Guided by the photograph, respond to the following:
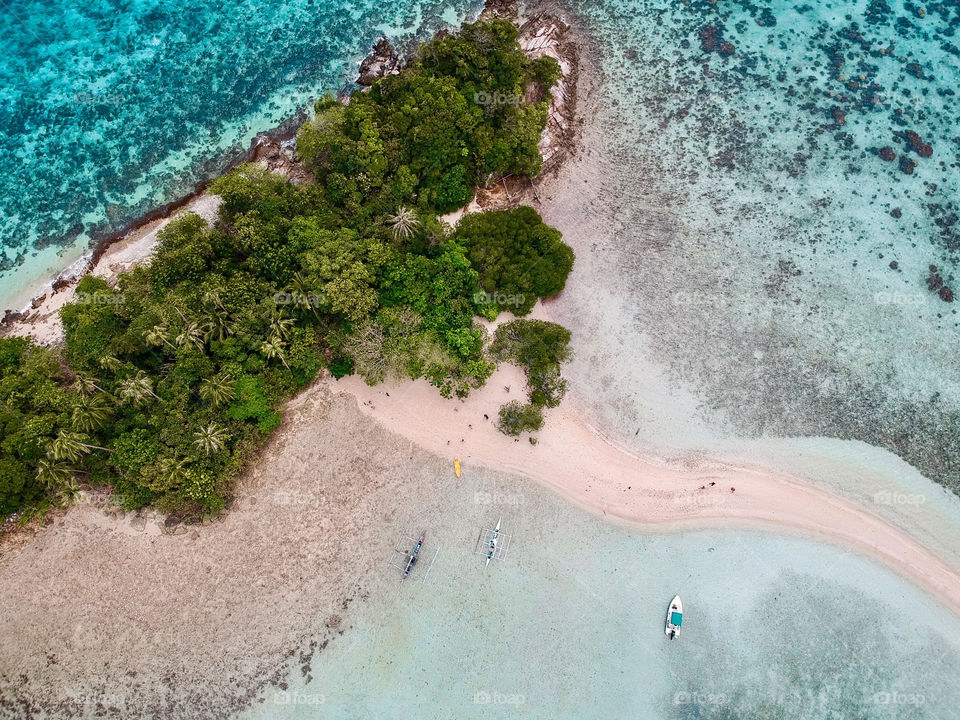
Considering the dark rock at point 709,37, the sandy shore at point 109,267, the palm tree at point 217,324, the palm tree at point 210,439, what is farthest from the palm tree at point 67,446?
the dark rock at point 709,37

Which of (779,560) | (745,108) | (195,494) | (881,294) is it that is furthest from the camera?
(745,108)

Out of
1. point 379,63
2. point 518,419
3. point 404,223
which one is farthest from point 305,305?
point 379,63

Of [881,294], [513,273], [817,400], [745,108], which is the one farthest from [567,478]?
[745,108]

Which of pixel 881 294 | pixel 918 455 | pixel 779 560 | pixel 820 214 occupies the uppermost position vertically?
pixel 820 214

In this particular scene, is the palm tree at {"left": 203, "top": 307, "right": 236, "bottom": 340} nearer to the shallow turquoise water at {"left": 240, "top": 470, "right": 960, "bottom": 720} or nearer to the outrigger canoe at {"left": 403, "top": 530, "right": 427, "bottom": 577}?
the shallow turquoise water at {"left": 240, "top": 470, "right": 960, "bottom": 720}

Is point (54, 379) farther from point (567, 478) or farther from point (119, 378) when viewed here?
point (567, 478)
